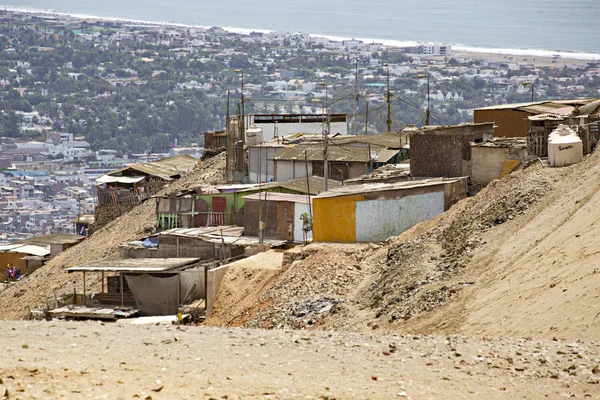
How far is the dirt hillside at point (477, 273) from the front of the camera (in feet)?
38.6

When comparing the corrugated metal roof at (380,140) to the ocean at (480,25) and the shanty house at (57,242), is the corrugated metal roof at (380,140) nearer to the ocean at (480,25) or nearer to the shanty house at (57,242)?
the shanty house at (57,242)

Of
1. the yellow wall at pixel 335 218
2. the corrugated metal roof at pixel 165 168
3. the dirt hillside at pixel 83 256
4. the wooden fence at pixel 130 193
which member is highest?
the yellow wall at pixel 335 218

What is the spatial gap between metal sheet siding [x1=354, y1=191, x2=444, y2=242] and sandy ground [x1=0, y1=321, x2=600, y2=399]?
28.8ft

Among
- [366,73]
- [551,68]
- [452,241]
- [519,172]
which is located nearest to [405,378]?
[452,241]

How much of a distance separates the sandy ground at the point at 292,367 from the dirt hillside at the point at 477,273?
3.66 ft

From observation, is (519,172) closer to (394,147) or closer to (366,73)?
(394,147)

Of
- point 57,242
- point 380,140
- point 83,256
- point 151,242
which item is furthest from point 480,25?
point 151,242

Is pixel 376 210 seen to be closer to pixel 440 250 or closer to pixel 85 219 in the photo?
pixel 440 250

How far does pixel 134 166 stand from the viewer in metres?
34.7

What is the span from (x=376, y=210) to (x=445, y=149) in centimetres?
266

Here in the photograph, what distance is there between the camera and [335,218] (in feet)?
66.1

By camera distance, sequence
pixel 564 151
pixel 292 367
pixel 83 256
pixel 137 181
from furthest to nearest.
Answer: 1. pixel 137 181
2. pixel 83 256
3. pixel 564 151
4. pixel 292 367

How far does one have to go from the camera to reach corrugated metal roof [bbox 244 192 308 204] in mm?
22125

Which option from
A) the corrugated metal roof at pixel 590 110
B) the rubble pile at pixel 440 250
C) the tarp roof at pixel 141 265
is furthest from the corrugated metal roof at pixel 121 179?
the rubble pile at pixel 440 250
